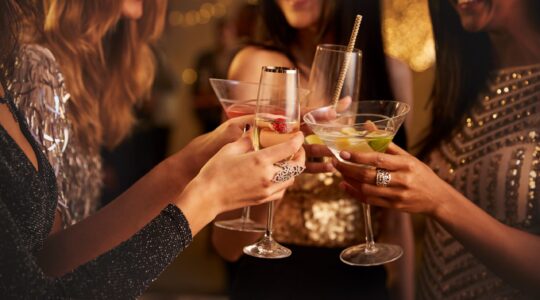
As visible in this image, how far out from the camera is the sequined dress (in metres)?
1.52

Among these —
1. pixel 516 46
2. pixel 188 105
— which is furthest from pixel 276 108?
pixel 188 105

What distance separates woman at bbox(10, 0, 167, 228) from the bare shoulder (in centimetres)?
31

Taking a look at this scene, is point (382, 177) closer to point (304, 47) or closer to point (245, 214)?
point (245, 214)

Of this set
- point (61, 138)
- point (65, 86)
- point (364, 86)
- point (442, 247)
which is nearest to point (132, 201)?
point (61, 138)

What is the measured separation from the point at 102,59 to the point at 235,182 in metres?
0.93

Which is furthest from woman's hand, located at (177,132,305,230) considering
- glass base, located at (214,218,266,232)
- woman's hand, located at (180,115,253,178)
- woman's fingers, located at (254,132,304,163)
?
glass base, located at (214,218,266,232)

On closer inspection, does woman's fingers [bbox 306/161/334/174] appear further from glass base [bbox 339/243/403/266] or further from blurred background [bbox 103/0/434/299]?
blurred background [bbox 103/0/434/299]

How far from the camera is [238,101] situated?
1562 mm

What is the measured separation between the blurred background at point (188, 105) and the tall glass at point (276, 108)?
19.0 inches

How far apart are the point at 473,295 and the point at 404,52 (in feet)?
1.93

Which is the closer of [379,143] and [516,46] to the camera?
[379,143]

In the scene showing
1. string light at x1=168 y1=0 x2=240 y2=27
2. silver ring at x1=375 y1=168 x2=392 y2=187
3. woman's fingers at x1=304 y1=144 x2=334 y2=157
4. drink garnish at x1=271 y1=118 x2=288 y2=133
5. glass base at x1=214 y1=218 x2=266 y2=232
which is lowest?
glass base at x1=214 y1=218 x2=266 y2=232

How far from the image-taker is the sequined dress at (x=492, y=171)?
1.52 metres

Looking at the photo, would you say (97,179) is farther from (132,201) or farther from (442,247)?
(442,247)
